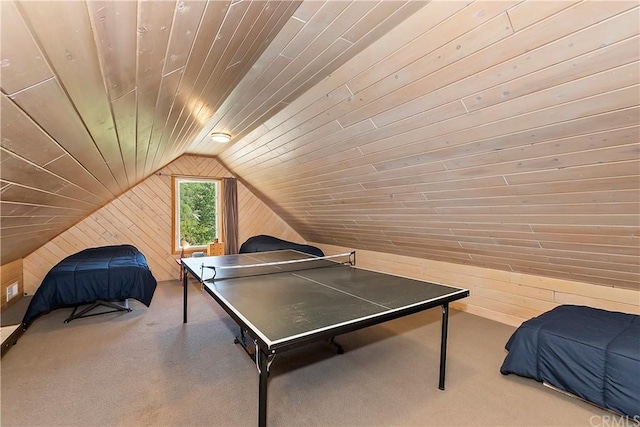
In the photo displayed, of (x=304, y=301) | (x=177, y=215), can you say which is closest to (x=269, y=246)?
(x=177, y=215)

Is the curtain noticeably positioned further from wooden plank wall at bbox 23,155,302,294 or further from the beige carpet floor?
the beige carpet floor

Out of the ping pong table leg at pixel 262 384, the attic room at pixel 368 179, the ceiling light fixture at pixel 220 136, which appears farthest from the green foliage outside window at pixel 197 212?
the ping pong table leg at pixel 262 384

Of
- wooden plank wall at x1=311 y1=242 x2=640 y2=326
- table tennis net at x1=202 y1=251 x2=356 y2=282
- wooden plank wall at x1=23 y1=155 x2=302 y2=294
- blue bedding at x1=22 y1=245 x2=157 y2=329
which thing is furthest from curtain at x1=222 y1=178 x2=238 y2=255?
wooden plank wall at x1=311 y1=242 x2=640 y2=326

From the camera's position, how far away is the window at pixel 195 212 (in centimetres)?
575

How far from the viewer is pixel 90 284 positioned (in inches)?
136

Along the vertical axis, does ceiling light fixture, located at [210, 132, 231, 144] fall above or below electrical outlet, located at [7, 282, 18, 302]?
above

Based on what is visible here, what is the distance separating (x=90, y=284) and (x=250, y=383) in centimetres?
239

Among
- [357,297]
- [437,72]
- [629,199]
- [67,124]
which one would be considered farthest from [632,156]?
[67,124]

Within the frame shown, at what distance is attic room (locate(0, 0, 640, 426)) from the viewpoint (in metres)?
1.15

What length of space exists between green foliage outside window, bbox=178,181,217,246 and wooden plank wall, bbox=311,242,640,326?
3.91 meters

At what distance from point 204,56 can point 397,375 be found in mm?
2606

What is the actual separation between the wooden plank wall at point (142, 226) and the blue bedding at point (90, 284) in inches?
41.6

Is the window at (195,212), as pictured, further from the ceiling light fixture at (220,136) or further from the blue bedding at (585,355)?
the blue bedding at (585,355)

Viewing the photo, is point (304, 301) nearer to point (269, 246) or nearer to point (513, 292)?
point (513, 292)
